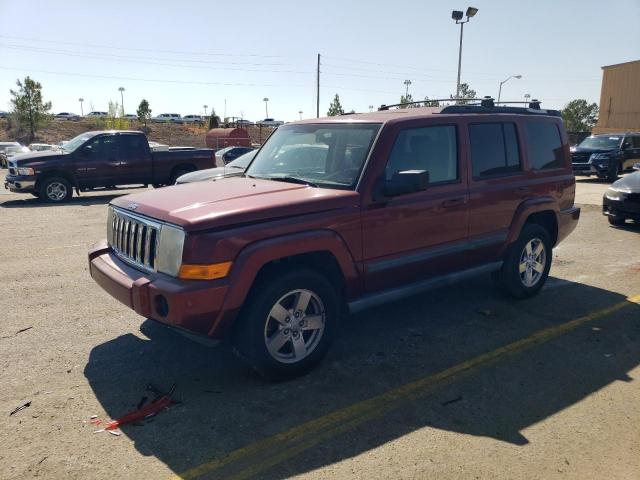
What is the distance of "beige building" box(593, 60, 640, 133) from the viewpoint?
48844mm

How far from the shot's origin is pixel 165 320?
134 inches

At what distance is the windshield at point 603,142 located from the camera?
19372 mm

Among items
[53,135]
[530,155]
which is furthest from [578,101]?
[530,155]

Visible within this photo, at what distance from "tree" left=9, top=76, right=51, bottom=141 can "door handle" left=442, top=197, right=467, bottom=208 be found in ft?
177

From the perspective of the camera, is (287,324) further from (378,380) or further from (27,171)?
(27,171)

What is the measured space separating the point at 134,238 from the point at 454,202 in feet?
9.02

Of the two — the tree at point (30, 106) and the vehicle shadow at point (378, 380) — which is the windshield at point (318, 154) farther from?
the tree at point (30, 106)

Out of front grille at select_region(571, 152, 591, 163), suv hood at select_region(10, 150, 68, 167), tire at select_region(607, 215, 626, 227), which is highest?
front grille at select_region(571, 152, 591, 163)

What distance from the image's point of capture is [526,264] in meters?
5.65

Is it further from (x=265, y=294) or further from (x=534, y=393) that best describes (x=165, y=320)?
(x=534, y=393)

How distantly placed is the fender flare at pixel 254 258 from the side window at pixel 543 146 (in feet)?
9.77

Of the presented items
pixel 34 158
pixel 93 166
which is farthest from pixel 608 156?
pixel 34 158

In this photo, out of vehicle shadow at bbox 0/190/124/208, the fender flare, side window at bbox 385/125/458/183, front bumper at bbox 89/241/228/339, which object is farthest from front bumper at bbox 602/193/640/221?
vehicle shadow at bbox 0/190/124/208

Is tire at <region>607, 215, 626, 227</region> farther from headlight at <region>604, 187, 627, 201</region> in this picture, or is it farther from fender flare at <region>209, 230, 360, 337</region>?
fender flare at <region>209, 230, 360, 337</region>
